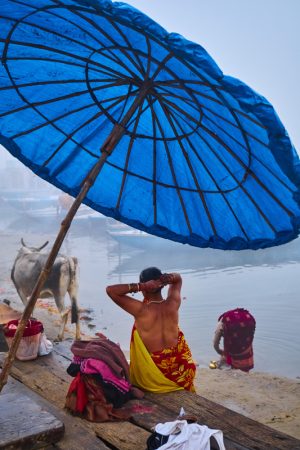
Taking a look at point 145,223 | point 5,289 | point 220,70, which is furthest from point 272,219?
point 5,289

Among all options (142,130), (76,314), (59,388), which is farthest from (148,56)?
(76,314)

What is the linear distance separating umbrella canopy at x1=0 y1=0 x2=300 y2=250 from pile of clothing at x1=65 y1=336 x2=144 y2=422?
1.10 meters

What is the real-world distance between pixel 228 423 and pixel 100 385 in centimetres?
98

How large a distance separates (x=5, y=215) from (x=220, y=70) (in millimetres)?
49498

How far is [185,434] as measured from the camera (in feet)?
6.97

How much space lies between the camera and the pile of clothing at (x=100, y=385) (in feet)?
8.94

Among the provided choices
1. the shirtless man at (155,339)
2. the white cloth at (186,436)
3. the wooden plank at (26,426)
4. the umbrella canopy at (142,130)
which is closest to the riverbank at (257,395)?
the shirtless man at (155,339)

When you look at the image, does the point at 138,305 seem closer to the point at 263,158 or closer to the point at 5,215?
the point at 263,158

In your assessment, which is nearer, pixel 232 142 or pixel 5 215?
pixel 232 142

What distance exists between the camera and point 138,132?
10.1ft

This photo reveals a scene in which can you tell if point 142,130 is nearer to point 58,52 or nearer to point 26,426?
point 58,52

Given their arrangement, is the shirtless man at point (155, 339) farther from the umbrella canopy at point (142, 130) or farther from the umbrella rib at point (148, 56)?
the umbrella rib at point (148, 56)

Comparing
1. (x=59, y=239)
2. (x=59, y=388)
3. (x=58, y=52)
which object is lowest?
(x=59, y=388)

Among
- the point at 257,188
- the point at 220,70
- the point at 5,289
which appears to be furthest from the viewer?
the point at 5,289
